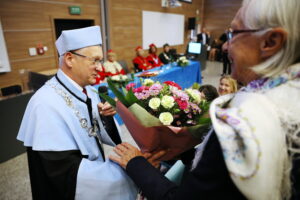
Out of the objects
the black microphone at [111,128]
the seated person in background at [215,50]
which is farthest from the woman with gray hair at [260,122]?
the seated person in background at [215,50]

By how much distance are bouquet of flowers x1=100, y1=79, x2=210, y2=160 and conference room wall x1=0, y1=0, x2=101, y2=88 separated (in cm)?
403

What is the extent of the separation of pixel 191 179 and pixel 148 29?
7818mm

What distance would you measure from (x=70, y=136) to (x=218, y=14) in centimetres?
1294

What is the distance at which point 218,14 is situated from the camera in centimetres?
1201

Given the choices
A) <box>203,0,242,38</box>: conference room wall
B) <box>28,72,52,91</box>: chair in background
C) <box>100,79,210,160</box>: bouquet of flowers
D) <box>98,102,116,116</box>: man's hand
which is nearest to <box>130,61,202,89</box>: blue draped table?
<box>28,72,52,91</box>: chair in background

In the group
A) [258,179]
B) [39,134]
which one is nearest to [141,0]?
[39,134]

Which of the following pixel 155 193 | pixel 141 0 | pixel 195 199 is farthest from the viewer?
pixel 141 0

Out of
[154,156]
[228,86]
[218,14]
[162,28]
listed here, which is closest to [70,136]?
[154,156]

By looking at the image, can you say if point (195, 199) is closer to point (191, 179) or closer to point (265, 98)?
point (191, 179)

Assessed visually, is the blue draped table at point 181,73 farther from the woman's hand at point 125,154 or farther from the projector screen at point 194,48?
the woman's hand at point 125,154

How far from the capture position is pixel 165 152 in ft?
3.05

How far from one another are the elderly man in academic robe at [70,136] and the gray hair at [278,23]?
31.7 inches

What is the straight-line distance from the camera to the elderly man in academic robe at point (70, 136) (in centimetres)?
100

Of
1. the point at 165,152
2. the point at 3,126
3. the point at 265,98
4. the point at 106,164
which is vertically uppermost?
the point at 265,98
